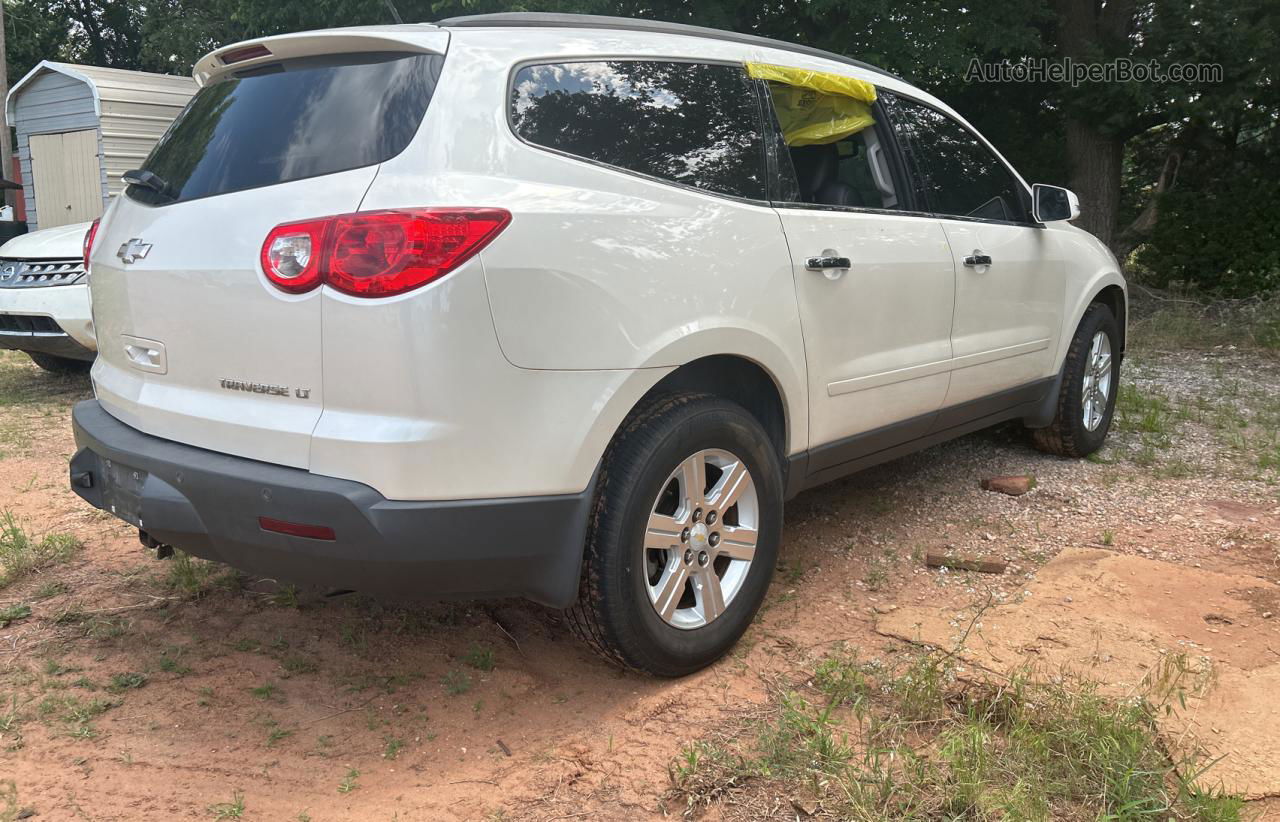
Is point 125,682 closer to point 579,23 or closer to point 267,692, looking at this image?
point 267,692

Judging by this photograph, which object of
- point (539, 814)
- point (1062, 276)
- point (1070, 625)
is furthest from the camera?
point (1062, 276)

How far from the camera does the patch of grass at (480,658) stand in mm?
3092

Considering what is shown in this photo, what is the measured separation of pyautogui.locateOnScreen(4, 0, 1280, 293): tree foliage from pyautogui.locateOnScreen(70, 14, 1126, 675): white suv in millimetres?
8595

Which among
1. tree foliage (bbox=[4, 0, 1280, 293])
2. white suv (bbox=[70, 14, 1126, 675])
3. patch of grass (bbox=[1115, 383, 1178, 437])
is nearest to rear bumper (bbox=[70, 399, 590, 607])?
white suv (bbox=[70, 14, 1126, 675])

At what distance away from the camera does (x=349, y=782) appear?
2.52 meters

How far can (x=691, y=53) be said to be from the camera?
3174 mm

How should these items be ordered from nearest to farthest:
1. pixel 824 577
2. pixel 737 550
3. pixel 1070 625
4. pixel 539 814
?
1. pixel 539 814
2. pixel 737 550
3. pixel 1070 625
4. pixel 824 577

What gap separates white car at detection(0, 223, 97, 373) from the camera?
660 centimetres

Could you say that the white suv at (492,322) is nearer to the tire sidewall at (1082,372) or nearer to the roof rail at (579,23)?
the roof rail at (579,23)

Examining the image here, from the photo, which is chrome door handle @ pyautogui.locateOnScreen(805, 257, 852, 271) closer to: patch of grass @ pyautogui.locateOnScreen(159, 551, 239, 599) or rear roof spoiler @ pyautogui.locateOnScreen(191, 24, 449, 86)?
rear roof spoiler @ pyautogui.locateOnScreen(191, 24, 449, 86)

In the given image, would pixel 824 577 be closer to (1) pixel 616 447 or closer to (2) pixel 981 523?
(2) pixel 981 523

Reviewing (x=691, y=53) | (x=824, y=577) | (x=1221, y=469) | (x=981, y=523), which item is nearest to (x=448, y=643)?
(x=824, y=577)

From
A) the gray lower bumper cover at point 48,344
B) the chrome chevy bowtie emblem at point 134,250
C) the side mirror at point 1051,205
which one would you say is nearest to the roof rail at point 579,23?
the chrome chevy bowtie emblem at point 134,250

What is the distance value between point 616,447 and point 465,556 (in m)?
0.52
